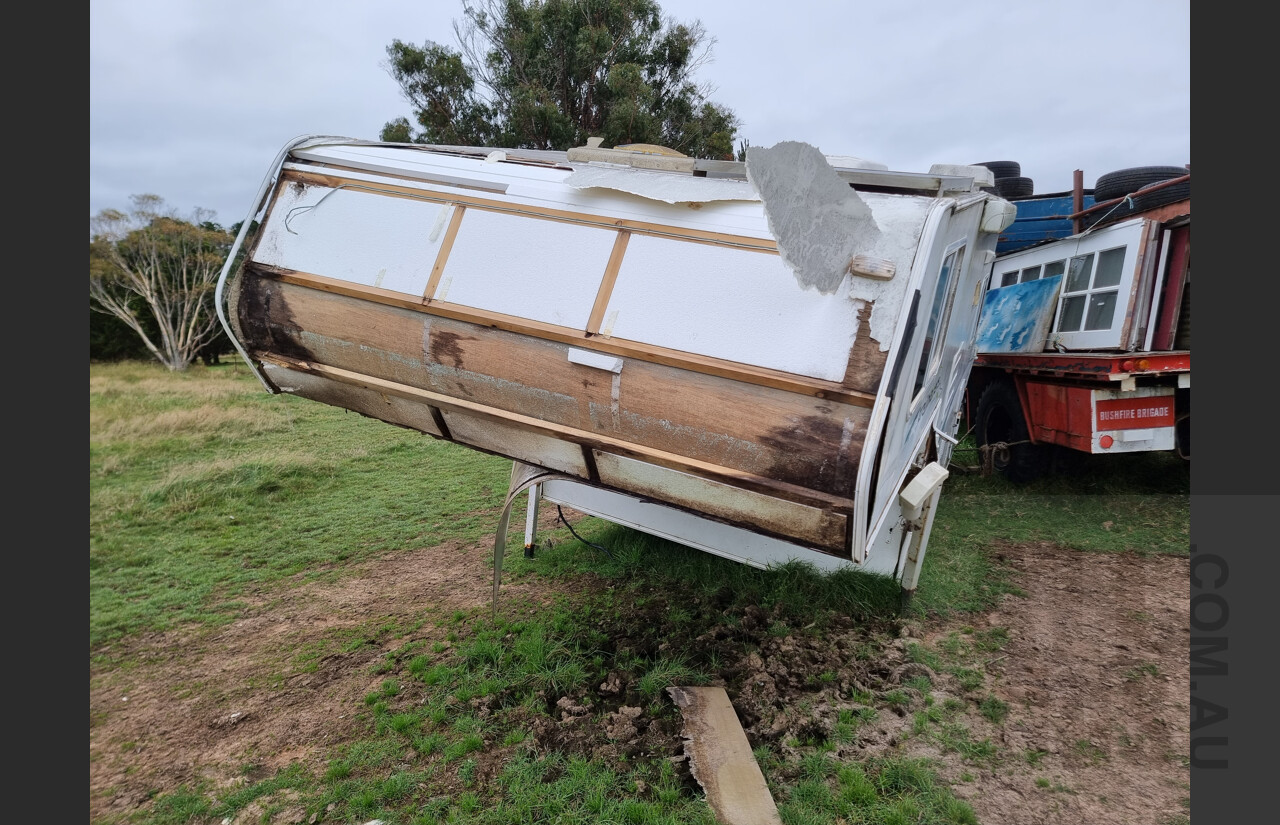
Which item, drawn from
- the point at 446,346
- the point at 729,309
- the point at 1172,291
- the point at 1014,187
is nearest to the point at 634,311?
the point at 729,309

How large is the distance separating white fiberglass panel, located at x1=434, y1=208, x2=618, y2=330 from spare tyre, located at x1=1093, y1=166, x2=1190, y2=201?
23.4ft

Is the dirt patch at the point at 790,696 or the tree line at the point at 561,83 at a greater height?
the tree line at the point at 561,83

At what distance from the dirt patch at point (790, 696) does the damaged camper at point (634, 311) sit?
112cm

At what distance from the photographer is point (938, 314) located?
136 inches

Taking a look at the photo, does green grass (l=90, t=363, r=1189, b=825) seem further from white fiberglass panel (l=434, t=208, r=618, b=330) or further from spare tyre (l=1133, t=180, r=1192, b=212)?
spare tyre (l=1133, t=180, r=1192, b=212)

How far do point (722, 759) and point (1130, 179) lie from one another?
7.85 m

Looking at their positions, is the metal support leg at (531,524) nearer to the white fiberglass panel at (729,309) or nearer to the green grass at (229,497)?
the green grass at (229,497)

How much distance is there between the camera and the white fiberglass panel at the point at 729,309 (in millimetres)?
2625

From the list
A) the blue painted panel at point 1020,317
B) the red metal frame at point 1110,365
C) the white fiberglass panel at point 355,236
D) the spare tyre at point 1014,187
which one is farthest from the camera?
the spare tyre at point 1014,187

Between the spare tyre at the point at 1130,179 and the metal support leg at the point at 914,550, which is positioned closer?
the metal support leg at the point at 914,550

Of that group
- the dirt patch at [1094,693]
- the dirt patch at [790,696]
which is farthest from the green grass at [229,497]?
the dirt patch at [1094,693]

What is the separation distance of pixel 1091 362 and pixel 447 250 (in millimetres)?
5193

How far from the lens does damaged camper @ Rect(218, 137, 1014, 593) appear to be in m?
2.63

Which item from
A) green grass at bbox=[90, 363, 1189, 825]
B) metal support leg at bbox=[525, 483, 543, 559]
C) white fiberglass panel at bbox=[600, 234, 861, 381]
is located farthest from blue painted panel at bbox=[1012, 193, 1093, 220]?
white fiberglass panel at bbox=[600, 234, 861, 381]
